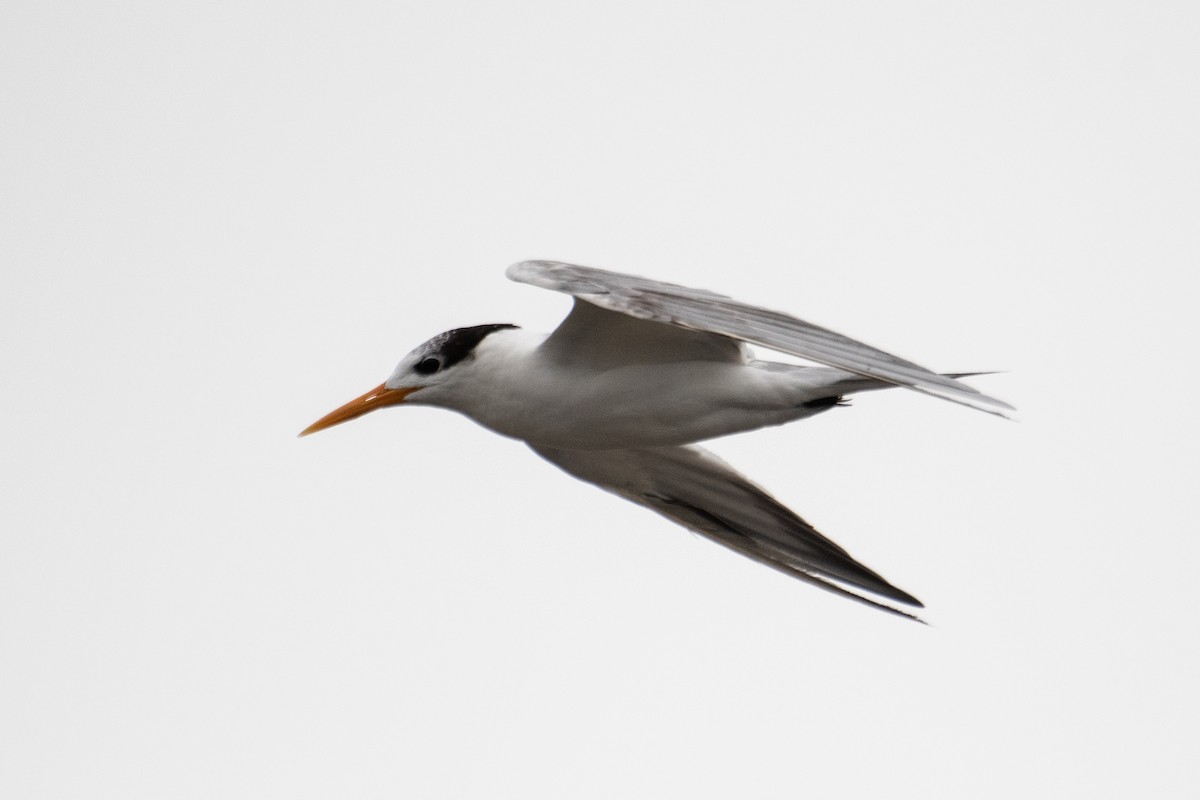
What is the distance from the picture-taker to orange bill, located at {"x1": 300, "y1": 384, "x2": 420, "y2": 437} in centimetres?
941

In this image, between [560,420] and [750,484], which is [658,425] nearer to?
[560,420]

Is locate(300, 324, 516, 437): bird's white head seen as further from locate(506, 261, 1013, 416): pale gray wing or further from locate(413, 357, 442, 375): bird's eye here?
locate(506, 261, 1013, 416): pale gray wing

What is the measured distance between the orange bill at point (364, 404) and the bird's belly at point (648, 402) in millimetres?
553

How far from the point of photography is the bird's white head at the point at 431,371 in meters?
9.23

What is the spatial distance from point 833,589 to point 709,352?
6.19 feet

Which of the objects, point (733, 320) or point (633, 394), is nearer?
point (733, 320)

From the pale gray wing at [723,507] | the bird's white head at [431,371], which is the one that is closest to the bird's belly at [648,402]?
the bird's white head at [431,371]

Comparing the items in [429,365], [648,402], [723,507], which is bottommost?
[723,507]

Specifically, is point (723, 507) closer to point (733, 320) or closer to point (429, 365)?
point (429, 365)

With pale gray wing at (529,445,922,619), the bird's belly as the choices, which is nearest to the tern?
the bird's belly

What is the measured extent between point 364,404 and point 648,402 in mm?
1582

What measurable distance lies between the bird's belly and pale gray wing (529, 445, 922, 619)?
40.2 inches

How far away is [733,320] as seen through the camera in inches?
309

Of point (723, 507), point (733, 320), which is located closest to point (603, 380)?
point (733, 320)
